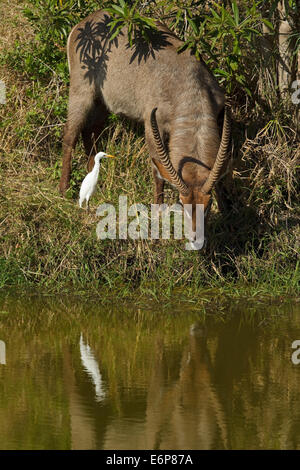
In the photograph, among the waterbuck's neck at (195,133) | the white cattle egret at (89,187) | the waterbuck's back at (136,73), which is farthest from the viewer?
the white cattle egret at (89,187)

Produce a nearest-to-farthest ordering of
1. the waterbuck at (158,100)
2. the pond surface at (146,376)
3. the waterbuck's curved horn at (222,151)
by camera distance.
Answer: the pond surface at (146,376), the waterbuck's curved horn at (222,151), the waterbuck at (158,100)

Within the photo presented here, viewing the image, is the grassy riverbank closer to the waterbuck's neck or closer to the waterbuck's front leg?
the waterbuck's front leg

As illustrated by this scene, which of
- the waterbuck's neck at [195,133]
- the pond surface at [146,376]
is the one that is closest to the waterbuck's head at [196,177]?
the waterbuck's neck at [195,133]

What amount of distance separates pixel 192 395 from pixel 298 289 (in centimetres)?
259

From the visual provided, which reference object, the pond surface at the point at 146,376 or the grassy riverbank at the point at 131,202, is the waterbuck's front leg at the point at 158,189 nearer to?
the grassy riverbank at the point at 131,202

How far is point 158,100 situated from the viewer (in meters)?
8.41

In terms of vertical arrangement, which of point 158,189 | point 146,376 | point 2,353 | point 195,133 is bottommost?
point 146,376

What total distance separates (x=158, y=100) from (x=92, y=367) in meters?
3.03

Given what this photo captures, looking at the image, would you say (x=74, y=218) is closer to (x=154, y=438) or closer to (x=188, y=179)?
(x=188, y=179)

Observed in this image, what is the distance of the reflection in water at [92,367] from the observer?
18.9 ft

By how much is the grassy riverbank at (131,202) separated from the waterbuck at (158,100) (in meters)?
0.44

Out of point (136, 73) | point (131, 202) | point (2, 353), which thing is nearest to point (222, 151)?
point (131, 202)

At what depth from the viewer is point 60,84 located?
32.9 feet

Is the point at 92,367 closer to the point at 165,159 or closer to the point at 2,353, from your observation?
the point at 2,353
